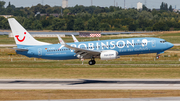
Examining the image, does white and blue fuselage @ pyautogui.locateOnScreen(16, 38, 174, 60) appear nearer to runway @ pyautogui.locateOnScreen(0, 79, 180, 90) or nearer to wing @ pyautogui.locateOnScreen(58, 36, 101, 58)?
wing @ pyautogui.locateOnScreen(58, 36, 101, 58)

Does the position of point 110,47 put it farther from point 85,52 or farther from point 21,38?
point 21,38

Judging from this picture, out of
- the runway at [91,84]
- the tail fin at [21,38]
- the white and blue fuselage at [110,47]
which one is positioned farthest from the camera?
the tail fin at [21,38]

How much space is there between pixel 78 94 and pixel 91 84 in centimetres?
811

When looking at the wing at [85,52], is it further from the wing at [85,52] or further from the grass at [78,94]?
the grass at [78,94]

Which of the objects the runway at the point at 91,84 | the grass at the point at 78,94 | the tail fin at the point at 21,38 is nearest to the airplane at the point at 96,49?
the tail fin at the point at 21,38

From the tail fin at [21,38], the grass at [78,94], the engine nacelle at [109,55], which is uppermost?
the tail fin at [21,38]

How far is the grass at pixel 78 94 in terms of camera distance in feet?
135

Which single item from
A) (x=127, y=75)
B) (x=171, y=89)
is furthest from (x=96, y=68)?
(x=171, y=89)

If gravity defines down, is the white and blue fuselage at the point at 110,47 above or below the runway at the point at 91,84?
above

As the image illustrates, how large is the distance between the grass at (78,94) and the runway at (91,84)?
2337 millimetres

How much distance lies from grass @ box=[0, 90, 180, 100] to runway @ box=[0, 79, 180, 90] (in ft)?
7.67

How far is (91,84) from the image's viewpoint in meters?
50.6

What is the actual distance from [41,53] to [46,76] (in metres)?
4.79

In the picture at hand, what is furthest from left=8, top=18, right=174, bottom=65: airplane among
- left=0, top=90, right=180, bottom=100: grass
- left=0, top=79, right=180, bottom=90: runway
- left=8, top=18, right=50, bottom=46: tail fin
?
left=0, top=90, right=180, bottom=100: grass
